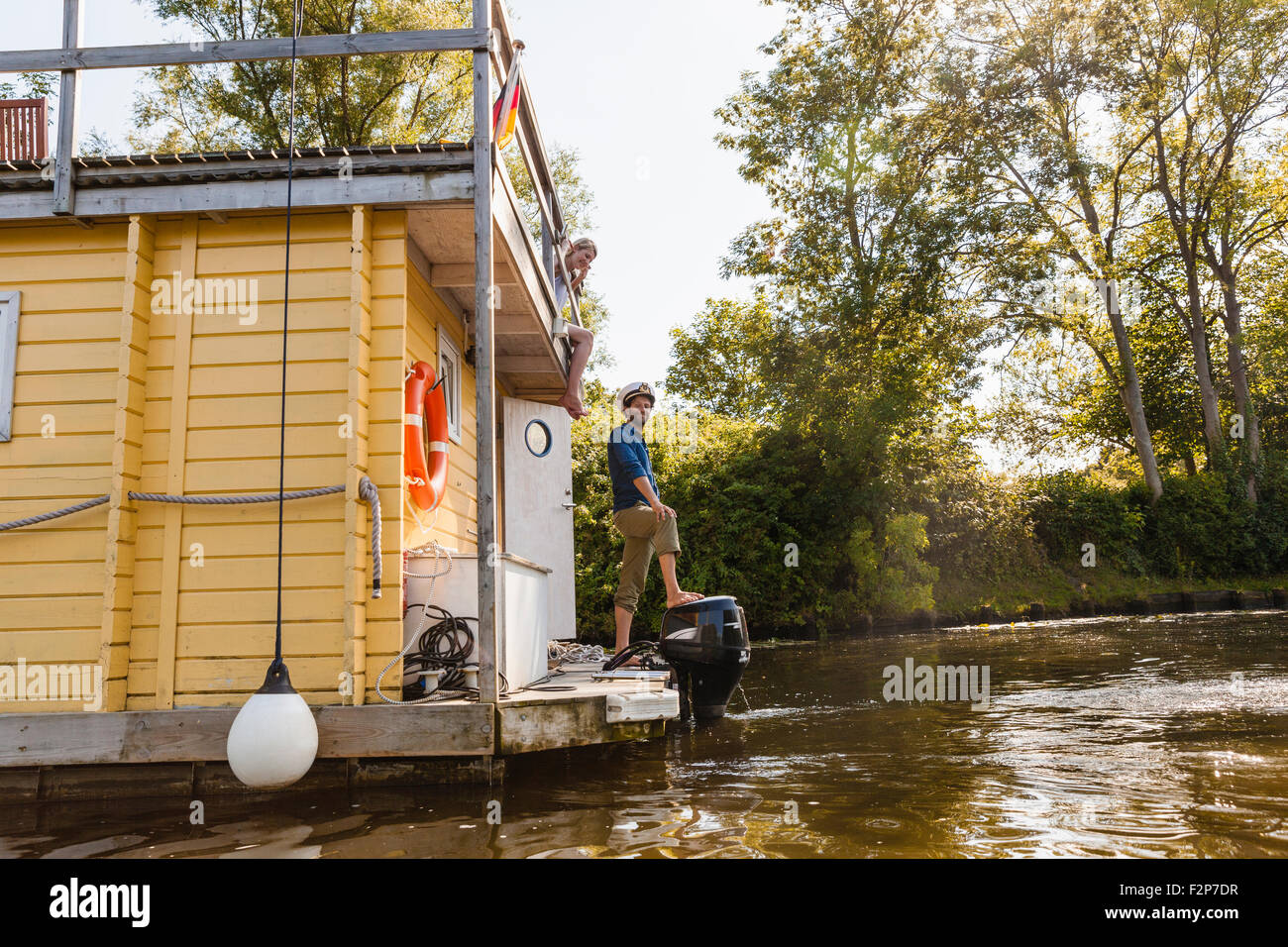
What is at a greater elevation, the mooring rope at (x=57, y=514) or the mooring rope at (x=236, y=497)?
the mooring rope at (x=236, y=497)

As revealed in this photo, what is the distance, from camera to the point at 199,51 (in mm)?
4309

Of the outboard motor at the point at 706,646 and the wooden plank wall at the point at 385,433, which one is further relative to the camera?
the outboard motor at the point at 706,646

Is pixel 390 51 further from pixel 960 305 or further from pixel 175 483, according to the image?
pixel 960 305

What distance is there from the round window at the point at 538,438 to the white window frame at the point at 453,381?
1.76 meters

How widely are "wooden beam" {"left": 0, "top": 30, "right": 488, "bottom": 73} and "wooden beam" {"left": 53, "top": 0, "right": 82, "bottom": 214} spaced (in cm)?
6

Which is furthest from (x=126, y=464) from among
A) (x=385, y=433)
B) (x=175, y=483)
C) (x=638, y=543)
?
(x=638, y=543)

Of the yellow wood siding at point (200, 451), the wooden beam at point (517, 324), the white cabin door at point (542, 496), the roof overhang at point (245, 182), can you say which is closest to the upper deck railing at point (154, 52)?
the roof overhang at point (245, 182)

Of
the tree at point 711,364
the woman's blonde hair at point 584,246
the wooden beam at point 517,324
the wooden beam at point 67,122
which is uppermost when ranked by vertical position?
the tree at point 711,364

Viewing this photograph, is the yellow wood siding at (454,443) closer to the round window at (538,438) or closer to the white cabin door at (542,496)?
the white cabin door at (542,496)

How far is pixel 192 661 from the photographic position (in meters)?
4.27

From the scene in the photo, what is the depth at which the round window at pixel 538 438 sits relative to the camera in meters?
8.52
